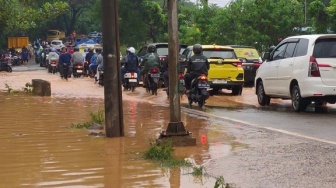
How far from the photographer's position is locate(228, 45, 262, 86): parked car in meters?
26.0

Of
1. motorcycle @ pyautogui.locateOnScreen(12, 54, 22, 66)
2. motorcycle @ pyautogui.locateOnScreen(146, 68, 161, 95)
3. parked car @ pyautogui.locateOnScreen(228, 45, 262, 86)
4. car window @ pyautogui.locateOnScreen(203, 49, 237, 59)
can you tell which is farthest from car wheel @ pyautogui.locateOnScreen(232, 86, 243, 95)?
motorcycle @ pyautogui.locateOnScreen(12, 54, 22, 66)

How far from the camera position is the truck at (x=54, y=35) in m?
74.7

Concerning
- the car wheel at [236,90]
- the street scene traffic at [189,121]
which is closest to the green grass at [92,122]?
the street scene traffic at [189,121]

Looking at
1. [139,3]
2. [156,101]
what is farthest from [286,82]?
[139,3]

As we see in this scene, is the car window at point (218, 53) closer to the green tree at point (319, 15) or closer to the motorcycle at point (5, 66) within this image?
the green tree at point (319, 15)

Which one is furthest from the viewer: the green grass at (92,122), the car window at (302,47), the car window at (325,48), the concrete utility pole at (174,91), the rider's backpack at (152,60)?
the rider's backpack at (152,60)

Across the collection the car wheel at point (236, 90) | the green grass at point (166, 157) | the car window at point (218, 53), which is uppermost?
the car window at point (218, 53)

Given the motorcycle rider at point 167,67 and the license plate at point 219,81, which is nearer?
the motorcycle rider at point 167,67

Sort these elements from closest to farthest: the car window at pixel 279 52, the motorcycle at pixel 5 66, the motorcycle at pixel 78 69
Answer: the car window at pixel 279 52, the motorcycle at pixel 78 69, the motorcycle at pixel 5 66

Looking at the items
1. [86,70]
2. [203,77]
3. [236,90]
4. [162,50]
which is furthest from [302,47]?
[86,70]

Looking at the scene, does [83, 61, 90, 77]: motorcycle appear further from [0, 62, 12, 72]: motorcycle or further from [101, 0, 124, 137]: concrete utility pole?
[101, 0, 124, 137]: concrete utility pole

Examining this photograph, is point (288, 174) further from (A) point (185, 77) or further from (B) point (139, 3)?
(B) point (139, 3)

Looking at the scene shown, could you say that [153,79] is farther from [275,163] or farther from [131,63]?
[275,163]

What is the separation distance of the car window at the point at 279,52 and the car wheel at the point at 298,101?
1220 mm
